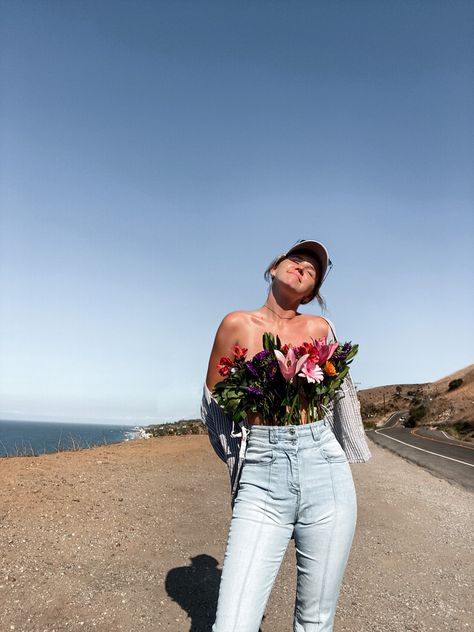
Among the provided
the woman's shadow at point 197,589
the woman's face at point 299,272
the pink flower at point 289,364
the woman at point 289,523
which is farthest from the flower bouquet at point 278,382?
the woman's shadow at point 197,589

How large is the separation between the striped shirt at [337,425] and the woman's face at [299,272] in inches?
14.2

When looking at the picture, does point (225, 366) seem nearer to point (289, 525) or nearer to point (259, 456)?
point (259, 456)

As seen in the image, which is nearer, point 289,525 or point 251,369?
point 289,525

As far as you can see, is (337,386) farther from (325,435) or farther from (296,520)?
(296,520)

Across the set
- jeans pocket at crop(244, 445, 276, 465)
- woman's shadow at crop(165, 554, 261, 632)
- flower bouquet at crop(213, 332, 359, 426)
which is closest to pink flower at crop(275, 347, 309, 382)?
flower bouquet at crop(213, 332, 359, 426)

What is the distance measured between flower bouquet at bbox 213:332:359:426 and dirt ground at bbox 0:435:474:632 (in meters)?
2.64

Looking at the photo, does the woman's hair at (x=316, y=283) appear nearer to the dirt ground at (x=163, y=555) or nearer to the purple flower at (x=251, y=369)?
the purple flower at (x=251, y=369)

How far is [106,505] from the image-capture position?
7277 millimetres

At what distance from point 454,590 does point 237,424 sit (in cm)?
434

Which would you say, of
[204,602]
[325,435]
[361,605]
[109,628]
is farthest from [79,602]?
[325,435]

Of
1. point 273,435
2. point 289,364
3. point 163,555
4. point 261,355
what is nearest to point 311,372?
point 289,364

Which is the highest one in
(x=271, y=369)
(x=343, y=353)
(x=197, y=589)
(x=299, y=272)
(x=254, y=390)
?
(x=299, y=272)

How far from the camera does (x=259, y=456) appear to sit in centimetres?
214

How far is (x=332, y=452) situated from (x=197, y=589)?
→ 3.30m
